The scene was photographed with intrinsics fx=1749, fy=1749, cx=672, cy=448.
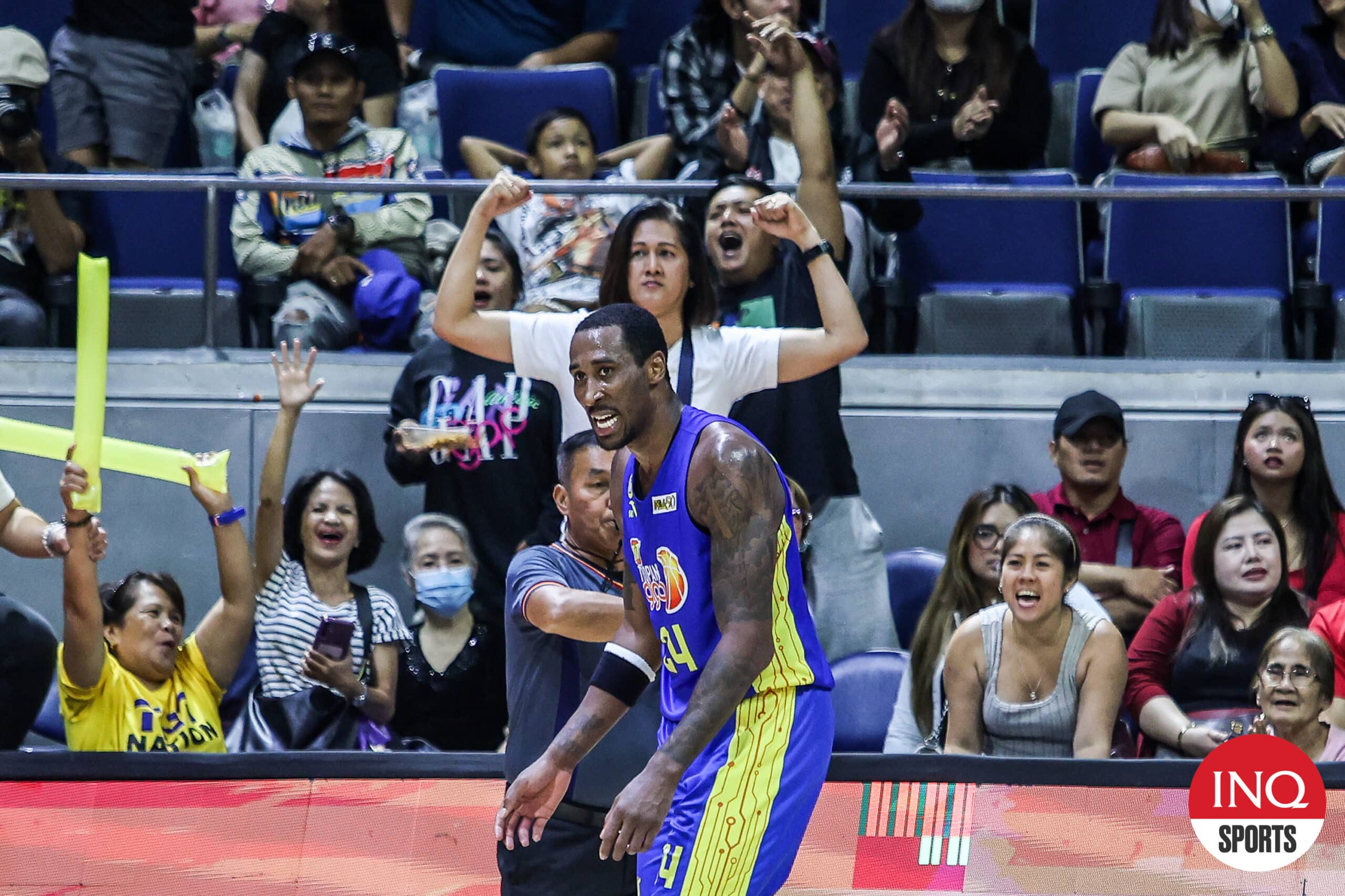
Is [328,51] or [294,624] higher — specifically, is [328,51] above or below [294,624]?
above

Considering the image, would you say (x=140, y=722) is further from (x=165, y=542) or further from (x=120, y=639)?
(x=165, y=542)

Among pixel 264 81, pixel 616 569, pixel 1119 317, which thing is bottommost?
pixel 616 569

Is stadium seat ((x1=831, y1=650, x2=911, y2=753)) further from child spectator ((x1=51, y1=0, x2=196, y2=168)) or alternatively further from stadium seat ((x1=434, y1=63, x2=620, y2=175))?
child spectator ((x1=51, y1=0, x2=196, y2=168))

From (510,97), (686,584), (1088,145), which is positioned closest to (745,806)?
(686,584)

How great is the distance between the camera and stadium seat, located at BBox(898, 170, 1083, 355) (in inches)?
291

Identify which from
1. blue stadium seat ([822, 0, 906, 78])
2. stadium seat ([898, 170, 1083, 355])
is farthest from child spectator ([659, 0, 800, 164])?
blue stadium seat ([822, 0, 906, 78])

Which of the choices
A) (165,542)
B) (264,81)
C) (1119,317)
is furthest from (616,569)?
(264,81)

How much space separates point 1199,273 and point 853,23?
2.45m

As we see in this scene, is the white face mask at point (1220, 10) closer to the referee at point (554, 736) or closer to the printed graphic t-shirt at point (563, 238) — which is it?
the printed graphic t-shirt at point (563, 238)

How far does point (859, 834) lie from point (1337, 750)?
58.7 inches

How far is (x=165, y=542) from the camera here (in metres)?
6.98

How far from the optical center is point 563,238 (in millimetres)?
6770

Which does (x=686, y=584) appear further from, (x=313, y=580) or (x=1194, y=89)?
(x=1194, y=89)

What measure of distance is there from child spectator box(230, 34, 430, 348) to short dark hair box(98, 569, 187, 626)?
5.15 ft
